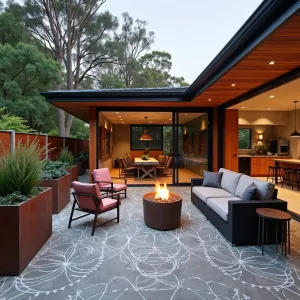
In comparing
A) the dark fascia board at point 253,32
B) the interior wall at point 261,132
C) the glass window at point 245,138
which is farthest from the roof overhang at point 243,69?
the interior wall at point 261,132

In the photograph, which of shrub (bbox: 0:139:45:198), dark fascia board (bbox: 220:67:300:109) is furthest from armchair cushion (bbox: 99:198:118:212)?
dark fascia board (bbox: 220:67:300:109)

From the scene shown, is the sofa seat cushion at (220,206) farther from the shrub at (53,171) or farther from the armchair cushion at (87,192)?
the shrub at (53,171)

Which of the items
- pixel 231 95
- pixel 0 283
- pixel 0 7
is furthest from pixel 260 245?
pixel 0 7

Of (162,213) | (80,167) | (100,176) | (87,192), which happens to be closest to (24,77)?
(80,167)

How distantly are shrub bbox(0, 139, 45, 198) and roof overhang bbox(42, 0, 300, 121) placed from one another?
338 centimetres

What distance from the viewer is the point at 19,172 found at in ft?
9.26

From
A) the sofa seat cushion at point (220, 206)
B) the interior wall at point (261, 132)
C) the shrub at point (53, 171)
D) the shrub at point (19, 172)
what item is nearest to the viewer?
the shrub at point (19, 172)

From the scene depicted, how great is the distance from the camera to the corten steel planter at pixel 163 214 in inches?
144

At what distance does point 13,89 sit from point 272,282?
1207 centimetres

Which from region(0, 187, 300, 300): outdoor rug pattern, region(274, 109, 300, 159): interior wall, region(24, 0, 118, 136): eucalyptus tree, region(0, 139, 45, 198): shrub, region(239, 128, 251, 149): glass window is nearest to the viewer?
region(0, 187, 300, 300): outdoor rug pattern

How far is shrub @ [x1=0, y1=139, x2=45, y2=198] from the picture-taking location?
279cm

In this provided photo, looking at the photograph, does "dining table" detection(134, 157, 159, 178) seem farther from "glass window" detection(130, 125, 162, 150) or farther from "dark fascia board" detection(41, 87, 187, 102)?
"glass window" detection(130, 125, 162, 150)

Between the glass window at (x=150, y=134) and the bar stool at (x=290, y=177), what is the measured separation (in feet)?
24.0

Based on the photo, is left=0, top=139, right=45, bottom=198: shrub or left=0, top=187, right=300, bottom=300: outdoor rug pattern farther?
left=0, top=139, right=45, bottom=198: shrub
